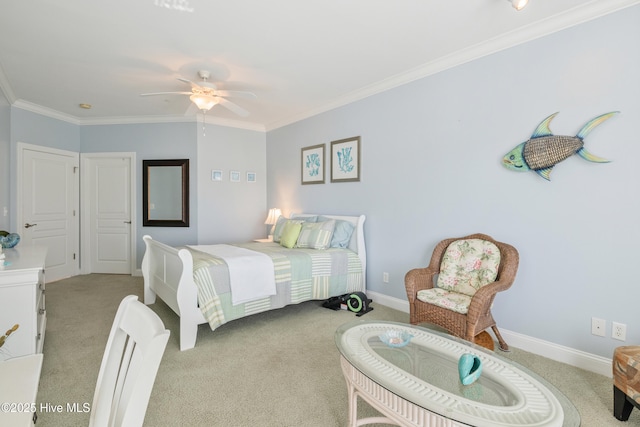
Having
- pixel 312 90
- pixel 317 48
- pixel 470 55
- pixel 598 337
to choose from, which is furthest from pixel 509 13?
pixel 598 337

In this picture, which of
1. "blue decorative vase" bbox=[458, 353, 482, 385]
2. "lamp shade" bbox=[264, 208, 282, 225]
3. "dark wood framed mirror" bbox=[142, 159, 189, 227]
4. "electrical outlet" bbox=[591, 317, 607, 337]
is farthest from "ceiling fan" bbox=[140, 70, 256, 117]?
"electrical outlet" bbox=[591, 317, 607, 337]

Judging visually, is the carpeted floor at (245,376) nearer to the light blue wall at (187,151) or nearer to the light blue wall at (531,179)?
the light blue wall at (531,179)

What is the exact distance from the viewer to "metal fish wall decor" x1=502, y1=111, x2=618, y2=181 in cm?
236

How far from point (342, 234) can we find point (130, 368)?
3.22 meters

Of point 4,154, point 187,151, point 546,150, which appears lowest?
point 546,150

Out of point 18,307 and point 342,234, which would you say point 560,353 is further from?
point 18,307

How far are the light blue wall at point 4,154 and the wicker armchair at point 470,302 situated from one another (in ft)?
15.8

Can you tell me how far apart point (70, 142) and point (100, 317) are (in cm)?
320

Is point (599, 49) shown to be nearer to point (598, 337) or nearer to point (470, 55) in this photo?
point (470, 55)

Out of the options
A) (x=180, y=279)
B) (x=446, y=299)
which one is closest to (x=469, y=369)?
(x=446, y=299)

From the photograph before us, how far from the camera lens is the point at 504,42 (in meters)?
2.74

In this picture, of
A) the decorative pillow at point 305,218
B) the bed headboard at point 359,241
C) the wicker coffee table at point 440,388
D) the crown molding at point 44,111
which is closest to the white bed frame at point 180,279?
the bed headboard at point 359,241

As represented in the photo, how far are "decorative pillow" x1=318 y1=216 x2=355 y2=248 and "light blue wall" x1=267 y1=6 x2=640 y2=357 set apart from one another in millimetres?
311

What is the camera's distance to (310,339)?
9.41 feet
